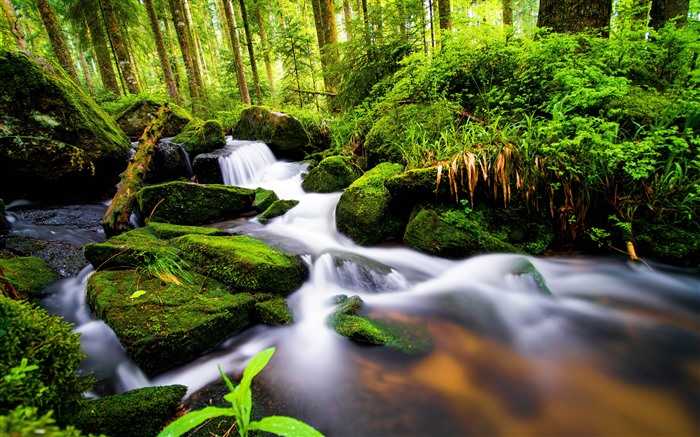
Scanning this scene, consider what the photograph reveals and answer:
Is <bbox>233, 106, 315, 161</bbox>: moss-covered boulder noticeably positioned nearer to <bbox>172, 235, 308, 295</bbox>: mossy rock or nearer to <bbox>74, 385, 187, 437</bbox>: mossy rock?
<bbox>172, 235, 308, 295</bbox>: mossy rock

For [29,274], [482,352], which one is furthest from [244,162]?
[482,352]

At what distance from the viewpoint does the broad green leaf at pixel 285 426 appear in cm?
105

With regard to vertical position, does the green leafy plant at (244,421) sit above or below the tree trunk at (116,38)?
below

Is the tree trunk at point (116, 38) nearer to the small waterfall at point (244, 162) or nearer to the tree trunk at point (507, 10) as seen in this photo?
the small waterfall at point (244, 162)

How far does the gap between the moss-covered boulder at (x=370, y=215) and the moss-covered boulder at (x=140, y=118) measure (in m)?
8.01

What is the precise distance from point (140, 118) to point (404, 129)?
894 centimetres

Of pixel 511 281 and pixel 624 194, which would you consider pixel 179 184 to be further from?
pixel 624 194

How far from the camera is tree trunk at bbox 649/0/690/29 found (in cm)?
648

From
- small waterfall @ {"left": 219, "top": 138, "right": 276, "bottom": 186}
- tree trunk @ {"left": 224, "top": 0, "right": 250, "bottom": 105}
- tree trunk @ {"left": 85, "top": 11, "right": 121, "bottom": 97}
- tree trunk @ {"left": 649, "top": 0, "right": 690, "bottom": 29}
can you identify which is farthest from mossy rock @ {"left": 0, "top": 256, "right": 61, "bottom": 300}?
tree trunk @ {"left": 85, "top": 11, "right": 121, "bottom": 97}

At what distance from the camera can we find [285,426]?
108 centimetres

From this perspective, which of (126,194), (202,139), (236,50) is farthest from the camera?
(236,50)

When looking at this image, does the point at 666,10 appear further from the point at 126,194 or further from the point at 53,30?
the point at 53,30

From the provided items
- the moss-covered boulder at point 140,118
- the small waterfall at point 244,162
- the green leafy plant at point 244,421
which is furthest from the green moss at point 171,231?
the moss-covered boulder at point 140,118

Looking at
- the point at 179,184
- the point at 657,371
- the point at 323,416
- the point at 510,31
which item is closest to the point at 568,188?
the point at 657,371
